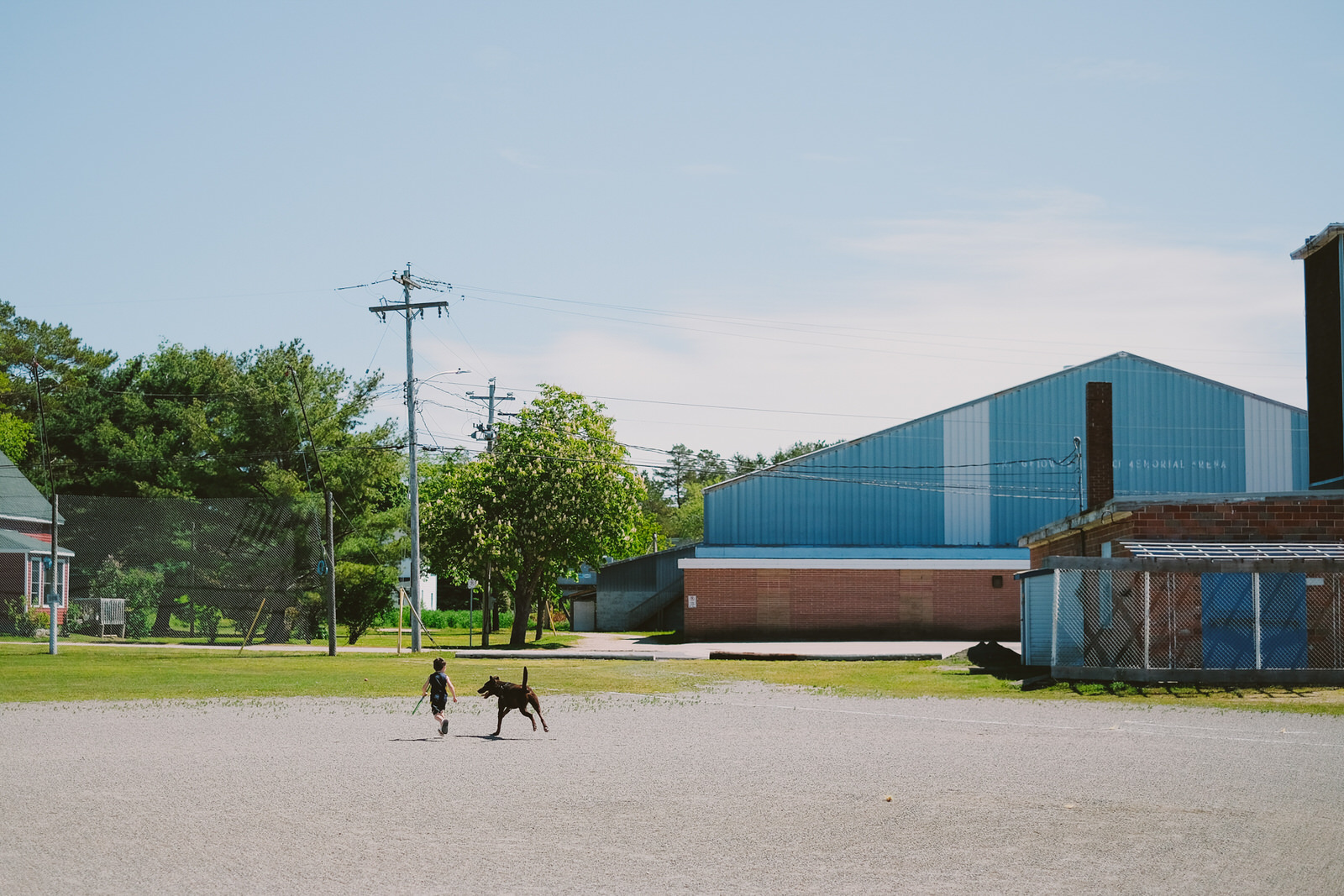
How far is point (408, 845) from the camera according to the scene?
8.42 metres

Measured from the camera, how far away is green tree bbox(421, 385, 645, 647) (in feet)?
159

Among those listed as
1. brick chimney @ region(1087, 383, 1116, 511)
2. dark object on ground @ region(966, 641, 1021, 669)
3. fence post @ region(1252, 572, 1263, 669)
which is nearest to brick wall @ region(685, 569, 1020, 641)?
brick chimney @ region(1087, 383, 1116, 511)

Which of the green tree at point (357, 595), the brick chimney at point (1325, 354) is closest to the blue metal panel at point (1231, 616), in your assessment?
the brick chimney at point (1325, 354)

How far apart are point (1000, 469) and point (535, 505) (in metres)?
19.6

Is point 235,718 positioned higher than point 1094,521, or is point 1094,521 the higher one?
point 1094,521

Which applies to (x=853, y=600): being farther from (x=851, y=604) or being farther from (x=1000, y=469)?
(x=1000, y=469)

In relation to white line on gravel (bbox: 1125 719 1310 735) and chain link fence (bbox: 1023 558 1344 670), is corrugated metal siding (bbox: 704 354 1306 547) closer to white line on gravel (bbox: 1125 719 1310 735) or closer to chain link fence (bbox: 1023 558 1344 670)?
chain link fence (bbox: 1023 558 1344 670)

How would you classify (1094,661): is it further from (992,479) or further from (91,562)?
(91,562)

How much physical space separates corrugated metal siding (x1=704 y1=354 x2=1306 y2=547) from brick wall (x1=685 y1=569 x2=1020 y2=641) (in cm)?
301

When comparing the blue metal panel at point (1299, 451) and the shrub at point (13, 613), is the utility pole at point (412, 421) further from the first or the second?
the blue metal panel at point (1299, 451)

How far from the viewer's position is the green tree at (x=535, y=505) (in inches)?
1902

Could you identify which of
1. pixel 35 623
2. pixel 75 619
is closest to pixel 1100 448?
pixel 35 623

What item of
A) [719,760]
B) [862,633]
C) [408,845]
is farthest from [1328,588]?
[862,633]

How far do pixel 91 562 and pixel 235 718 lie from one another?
42041 mm
